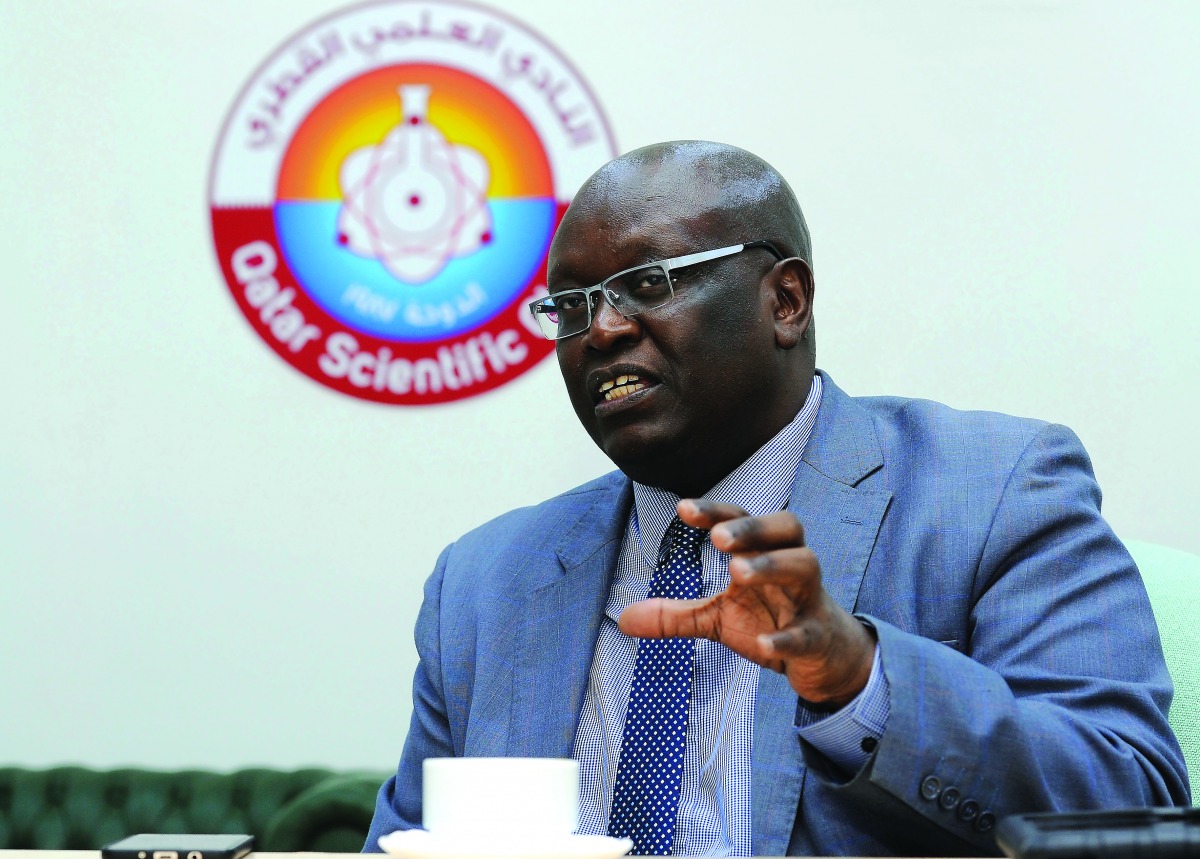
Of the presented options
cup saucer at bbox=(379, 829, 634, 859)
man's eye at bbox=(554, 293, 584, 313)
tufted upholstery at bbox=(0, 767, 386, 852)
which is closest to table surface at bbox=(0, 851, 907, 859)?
cup saucer at bbox=(379, 829, 634, 859)

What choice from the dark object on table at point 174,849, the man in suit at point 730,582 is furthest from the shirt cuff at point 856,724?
the dark object on table at point 174,849

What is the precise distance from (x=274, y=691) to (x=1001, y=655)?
2.07m

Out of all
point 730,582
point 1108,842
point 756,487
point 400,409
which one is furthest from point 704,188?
point 400,409

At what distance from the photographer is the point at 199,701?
122 inches

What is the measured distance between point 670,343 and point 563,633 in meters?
0.43

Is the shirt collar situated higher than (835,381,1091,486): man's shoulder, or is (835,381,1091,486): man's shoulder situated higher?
(835,381,1091,486): man's shoulder

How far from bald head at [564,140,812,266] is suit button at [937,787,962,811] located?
0.83 meters

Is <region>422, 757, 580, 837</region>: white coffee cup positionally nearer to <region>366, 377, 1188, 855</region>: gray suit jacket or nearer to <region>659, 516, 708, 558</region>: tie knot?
<region>366, 377, 1188, 855</region>: gray suit jacket

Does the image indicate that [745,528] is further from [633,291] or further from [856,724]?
[633,291]

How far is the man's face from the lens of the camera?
1683 millimetres

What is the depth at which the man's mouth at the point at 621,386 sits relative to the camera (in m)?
1.69

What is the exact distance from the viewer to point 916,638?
122cm

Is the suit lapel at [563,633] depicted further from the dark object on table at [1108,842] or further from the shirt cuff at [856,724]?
the dark object on table at [1108,842]

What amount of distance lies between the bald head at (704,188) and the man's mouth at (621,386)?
0.23 meters
